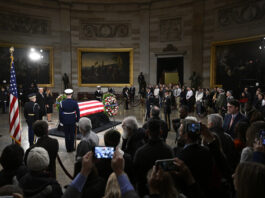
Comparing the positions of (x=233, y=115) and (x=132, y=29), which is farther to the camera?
(x=132, y=29)

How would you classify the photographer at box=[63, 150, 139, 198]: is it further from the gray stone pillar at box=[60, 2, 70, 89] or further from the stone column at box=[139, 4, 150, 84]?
the gray stone pillar at box=[60, 2, 70, 89]

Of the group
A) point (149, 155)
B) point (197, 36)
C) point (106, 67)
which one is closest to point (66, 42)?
point (106, 67)

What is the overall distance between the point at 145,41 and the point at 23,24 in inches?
419

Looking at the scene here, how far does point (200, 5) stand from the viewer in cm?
1911

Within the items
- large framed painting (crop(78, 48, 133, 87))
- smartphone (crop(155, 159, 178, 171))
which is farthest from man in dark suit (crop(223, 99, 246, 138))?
large framed painting (crop(78, 48, 133, 87))

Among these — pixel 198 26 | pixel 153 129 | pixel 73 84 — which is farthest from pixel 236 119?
pixel 73 84

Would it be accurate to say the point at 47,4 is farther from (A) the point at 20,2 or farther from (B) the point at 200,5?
(B) the point at 200,5

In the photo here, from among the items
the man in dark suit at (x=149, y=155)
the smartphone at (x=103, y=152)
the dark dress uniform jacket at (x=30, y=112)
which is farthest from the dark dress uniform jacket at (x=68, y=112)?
the smartphone at (x=103, y=152)

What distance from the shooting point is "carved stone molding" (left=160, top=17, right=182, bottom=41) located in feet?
67.7

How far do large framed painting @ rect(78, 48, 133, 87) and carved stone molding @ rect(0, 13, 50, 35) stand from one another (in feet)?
13.2

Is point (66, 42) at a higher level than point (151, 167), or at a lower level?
higher

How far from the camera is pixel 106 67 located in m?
22.3

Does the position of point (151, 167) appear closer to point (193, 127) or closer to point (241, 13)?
point (193, 127)

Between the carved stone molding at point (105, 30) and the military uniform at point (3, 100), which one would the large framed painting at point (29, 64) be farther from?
the carved stone molding at point (105, 30)
